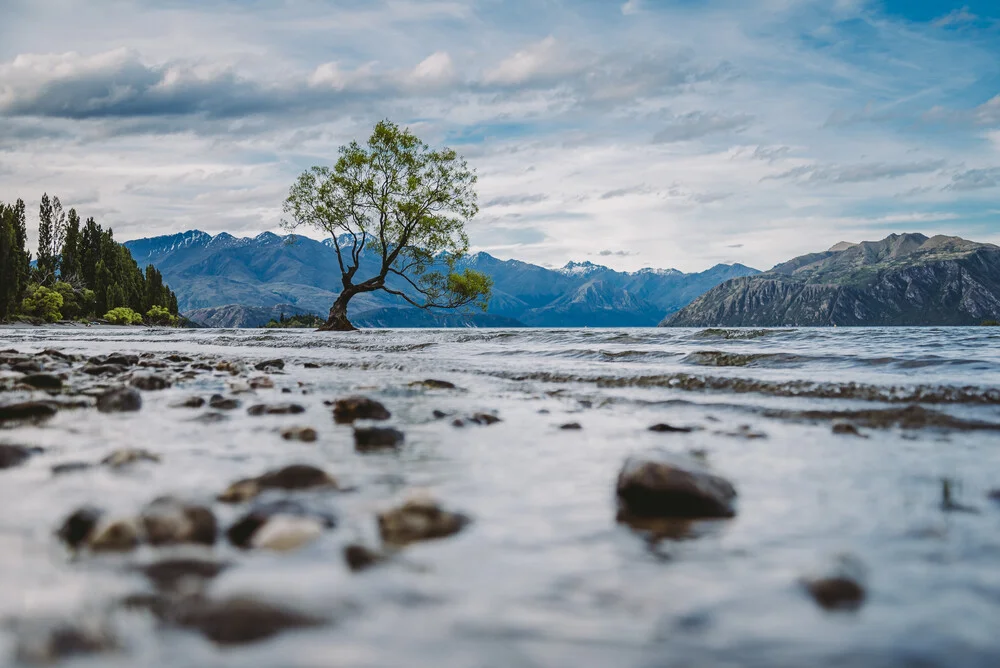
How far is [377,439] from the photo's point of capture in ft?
17.0

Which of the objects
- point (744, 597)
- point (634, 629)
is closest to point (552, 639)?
point (634, 629)

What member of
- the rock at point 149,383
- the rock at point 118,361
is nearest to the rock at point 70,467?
the rock at point 149,383

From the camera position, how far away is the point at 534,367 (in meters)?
13.4

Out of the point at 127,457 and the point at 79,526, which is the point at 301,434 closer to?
the point at 127,457

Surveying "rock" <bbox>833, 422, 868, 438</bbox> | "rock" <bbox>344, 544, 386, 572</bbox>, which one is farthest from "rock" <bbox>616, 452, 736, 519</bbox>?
"rock" <bbox>833, 422, 868, 438</bbox>

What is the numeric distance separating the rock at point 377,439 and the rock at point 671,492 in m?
2.22

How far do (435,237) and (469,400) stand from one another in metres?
33.2

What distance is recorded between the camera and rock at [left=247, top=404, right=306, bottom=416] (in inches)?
275

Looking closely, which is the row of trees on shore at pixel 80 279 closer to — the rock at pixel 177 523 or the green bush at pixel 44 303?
the green bush at pixel 44 303

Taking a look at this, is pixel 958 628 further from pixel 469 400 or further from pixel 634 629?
pixel 469 400

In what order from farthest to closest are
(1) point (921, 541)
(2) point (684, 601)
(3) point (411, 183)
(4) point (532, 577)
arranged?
(3) point (411, 183) < (1) point (921, 541) < (4) point (532, 577) < (2) point (684, 601)

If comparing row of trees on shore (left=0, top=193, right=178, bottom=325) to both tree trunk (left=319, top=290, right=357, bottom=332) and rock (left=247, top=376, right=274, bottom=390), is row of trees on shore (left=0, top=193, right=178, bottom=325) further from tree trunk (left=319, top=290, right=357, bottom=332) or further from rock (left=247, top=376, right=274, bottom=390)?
rock (left=247, top=376, right=274, bottom=390)

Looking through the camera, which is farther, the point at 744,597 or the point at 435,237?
the point at 435,237

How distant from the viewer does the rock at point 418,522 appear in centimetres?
284
